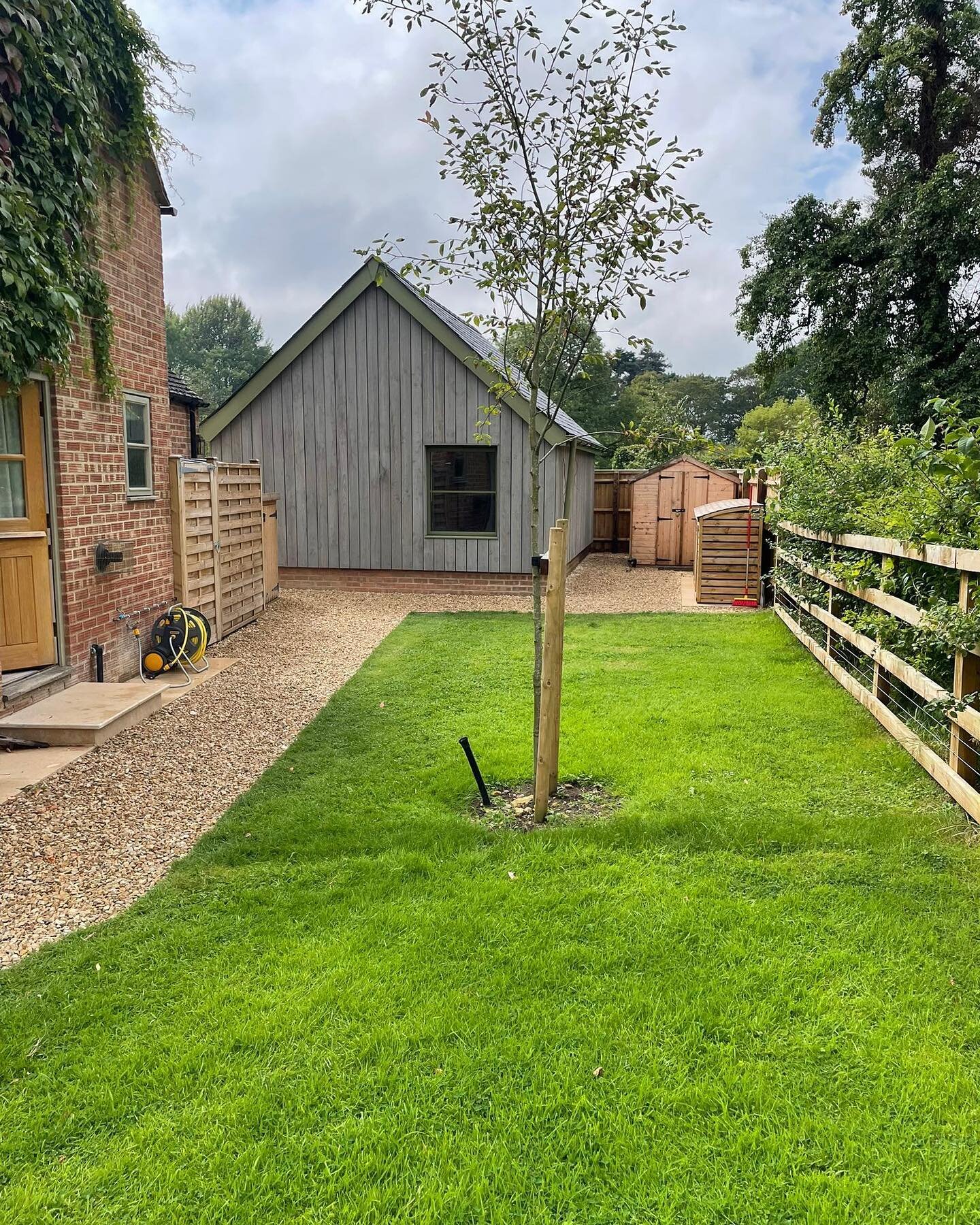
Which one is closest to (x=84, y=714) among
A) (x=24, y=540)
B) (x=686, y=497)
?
(x=24, y=540)

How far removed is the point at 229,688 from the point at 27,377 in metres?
3.03

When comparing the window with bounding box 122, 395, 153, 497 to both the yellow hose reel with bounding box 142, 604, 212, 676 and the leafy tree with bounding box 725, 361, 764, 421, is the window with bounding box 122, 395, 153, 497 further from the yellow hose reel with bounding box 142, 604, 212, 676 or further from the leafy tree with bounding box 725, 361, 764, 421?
the leafy tree with bounding box 725, 361, 764, 421

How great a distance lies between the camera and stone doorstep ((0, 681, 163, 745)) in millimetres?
5863

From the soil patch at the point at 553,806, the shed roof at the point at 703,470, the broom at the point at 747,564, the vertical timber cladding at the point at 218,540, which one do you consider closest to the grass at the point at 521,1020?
the soil patch at the point at 553,806

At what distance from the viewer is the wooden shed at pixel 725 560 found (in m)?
13.0

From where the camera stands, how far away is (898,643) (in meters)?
5.33

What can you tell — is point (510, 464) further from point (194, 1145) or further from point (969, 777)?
point (194, 1145)

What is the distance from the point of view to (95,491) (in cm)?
734

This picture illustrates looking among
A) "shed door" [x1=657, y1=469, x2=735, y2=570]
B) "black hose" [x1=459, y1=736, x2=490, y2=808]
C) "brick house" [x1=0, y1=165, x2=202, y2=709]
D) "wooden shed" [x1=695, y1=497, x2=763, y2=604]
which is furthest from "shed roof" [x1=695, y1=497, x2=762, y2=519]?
"black hose" [x1=459, y1=736, x2=490, y2=808]

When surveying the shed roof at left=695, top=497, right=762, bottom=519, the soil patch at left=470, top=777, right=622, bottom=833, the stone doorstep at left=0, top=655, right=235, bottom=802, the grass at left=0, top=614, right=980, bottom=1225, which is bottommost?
the grass at left=0, top=614, right=980, bottom=1225

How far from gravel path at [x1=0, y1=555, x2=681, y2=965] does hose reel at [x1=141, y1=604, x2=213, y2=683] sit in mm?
400

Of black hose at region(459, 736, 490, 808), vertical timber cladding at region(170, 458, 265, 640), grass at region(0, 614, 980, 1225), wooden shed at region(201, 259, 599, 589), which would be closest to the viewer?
grass at region(0, 614, 980, 1225)

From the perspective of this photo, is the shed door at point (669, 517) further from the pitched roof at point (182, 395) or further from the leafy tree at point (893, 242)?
the pitched roof at point (182, 395)

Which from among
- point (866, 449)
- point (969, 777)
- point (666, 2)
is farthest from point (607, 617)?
point (666, 2)
